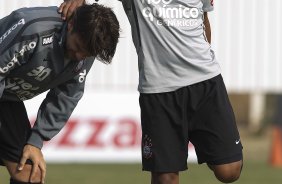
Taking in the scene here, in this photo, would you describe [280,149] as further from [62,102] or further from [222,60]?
[62,102]

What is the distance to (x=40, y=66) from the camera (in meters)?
6.38

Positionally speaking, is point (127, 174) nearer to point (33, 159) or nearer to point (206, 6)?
point (206, 6)

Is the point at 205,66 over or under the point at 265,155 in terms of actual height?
over

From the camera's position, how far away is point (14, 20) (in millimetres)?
6379

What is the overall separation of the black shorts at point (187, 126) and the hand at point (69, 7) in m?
0.87

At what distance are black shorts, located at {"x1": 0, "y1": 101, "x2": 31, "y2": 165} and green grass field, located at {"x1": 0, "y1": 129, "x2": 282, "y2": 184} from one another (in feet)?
12.8

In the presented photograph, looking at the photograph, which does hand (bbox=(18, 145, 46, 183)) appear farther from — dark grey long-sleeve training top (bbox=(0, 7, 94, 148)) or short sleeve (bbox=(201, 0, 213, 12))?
short sleeve (bbox=(201, 0, 213, 12))

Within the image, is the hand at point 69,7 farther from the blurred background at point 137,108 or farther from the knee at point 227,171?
the blurred background at point 137,108

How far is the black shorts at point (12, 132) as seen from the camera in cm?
694

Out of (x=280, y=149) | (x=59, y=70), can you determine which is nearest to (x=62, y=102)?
(x=59, y=70)

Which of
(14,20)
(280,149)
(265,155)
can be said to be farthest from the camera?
(265,155)

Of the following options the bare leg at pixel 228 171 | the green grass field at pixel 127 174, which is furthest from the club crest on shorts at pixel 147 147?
the green grass field at pixel 127 174

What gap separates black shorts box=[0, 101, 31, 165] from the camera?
6938 millimetres

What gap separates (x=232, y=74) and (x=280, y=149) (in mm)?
3841
